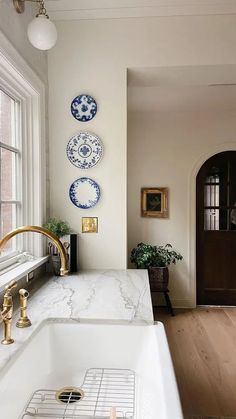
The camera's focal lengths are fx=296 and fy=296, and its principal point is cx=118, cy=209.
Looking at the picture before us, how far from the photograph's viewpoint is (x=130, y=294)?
1457 mm

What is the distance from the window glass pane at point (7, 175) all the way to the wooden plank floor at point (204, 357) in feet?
5.64

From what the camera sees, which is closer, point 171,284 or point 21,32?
point 21,32

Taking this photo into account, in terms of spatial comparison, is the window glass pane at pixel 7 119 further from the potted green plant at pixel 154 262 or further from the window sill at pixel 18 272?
the potted green plant at pixel 154 262

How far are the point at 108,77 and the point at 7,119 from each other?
2.46 ft

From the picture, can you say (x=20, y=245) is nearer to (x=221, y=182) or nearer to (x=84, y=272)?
(x=84, y=272)

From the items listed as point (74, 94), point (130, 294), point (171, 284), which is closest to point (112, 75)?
point (74, 94)

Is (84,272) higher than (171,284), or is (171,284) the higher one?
(84,272)

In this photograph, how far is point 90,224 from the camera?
2.05 m

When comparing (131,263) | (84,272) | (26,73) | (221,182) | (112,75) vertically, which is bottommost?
(131,263)

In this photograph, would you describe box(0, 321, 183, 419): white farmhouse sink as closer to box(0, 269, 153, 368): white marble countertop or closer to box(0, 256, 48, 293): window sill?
box(0, 269, 153, 368): white marble countertop

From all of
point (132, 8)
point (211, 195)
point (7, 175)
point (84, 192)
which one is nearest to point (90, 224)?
point (84, 192)

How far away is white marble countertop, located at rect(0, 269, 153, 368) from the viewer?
3.72 ft

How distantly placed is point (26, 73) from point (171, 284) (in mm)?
3032

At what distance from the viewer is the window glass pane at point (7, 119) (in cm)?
167
